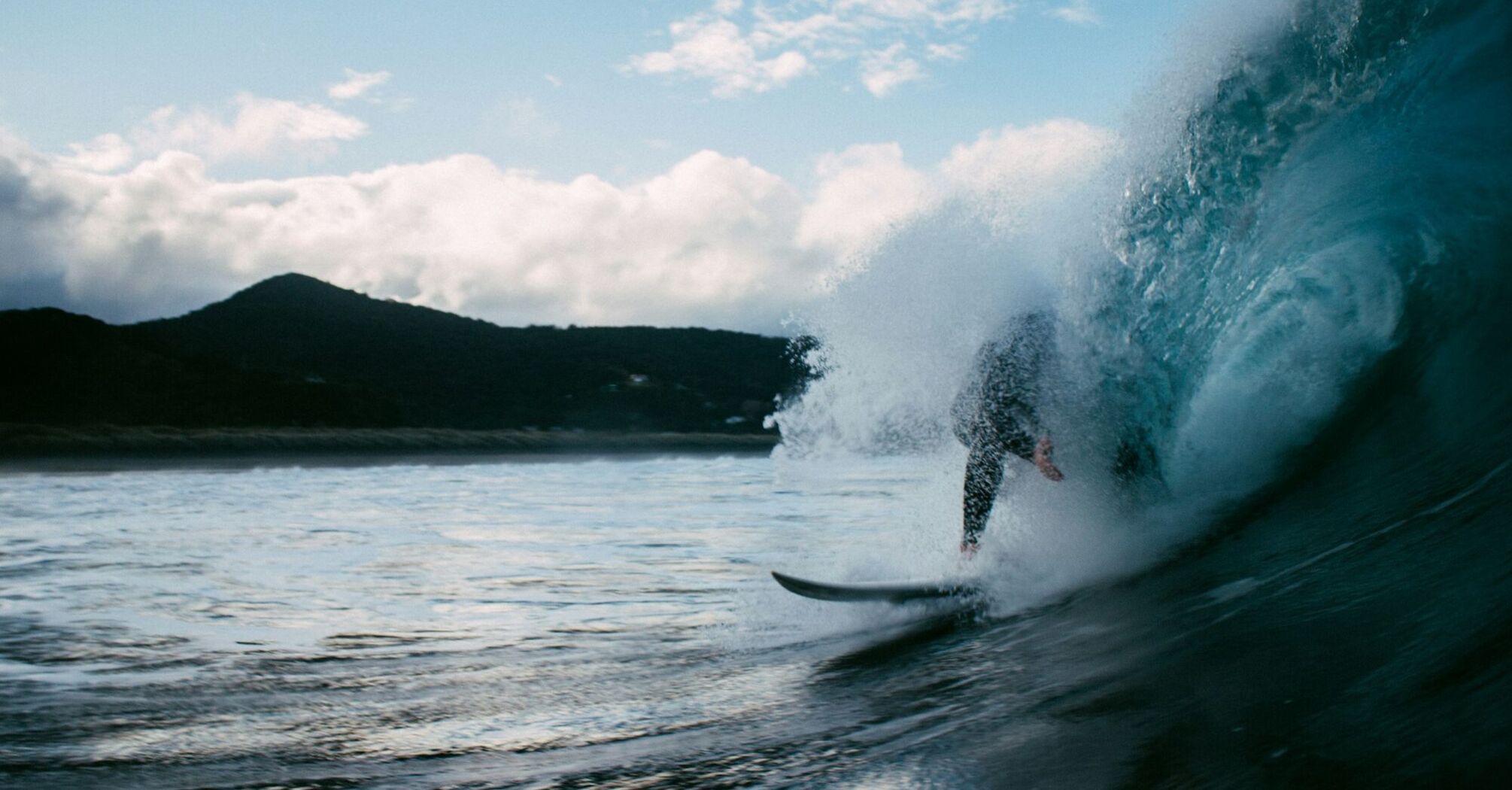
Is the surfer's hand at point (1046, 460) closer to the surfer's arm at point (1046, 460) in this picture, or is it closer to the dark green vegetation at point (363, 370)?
the surfer's arm at point (1046, 460)

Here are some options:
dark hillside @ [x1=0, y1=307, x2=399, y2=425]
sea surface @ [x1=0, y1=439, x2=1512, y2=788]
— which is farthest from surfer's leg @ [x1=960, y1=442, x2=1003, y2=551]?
dark hillside @ [x1=0, y1=307, x2=399, y2=425]

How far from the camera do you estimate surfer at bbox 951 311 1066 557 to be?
5.54 meters

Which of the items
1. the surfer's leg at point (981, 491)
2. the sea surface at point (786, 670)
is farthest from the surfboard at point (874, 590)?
the surfer's leg at point (981, 491)

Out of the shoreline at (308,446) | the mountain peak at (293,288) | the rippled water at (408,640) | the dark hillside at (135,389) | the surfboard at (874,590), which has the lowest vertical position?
the rippled water at (408,640)

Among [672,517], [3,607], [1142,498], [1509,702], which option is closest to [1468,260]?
[1142,498]

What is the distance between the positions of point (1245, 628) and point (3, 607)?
21.4ft

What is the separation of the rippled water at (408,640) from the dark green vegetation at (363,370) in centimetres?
3956

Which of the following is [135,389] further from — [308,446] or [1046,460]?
[1046,460]

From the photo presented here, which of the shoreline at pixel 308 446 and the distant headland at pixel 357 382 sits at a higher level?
the distant headland at pixel 357 382

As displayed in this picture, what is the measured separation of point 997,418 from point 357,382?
63.0 m

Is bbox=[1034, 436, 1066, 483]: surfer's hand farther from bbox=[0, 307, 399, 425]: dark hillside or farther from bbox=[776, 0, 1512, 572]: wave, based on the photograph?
bbox=[0, 307, 399, 425]: dark hillside

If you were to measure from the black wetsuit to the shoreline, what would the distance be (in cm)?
2437

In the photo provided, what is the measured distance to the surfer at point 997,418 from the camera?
5543 mm

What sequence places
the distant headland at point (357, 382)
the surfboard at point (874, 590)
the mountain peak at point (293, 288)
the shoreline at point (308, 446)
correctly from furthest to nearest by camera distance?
the mountain peak at point (293, 288), the distant headland at point (357, 382), the shoreline at point (308, 446), the surfboard at point (874, 590)
